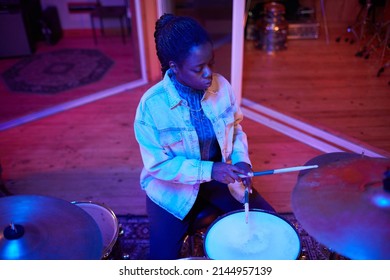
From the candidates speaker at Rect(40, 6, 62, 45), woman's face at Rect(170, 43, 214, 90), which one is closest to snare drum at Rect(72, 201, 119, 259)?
woman's face at Rect(170, 43, 214, 90)

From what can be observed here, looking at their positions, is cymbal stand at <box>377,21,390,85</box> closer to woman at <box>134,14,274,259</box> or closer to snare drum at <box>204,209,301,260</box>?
woman at <box>134,14,274,259</box>

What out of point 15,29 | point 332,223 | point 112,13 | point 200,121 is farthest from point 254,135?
point 15,29

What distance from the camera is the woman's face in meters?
1.16

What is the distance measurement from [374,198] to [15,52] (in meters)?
4.16

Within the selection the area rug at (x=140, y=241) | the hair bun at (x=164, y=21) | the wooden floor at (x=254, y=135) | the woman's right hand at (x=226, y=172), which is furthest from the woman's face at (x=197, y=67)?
the wooden floor at (x=254, y=135)

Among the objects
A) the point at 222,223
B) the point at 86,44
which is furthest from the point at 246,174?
the point at 86,44

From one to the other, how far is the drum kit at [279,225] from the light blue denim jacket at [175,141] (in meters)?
0.20

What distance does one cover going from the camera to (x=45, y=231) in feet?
3.35

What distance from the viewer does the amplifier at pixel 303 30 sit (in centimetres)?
420

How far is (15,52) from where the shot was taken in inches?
164

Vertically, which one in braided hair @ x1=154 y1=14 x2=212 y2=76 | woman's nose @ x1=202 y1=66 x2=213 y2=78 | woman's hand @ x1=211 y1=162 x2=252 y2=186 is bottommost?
woman's hand @ x1=211 y1=162 x2=252 y2=186

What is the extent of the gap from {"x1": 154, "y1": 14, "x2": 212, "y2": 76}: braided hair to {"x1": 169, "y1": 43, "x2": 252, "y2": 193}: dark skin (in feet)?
0.05
